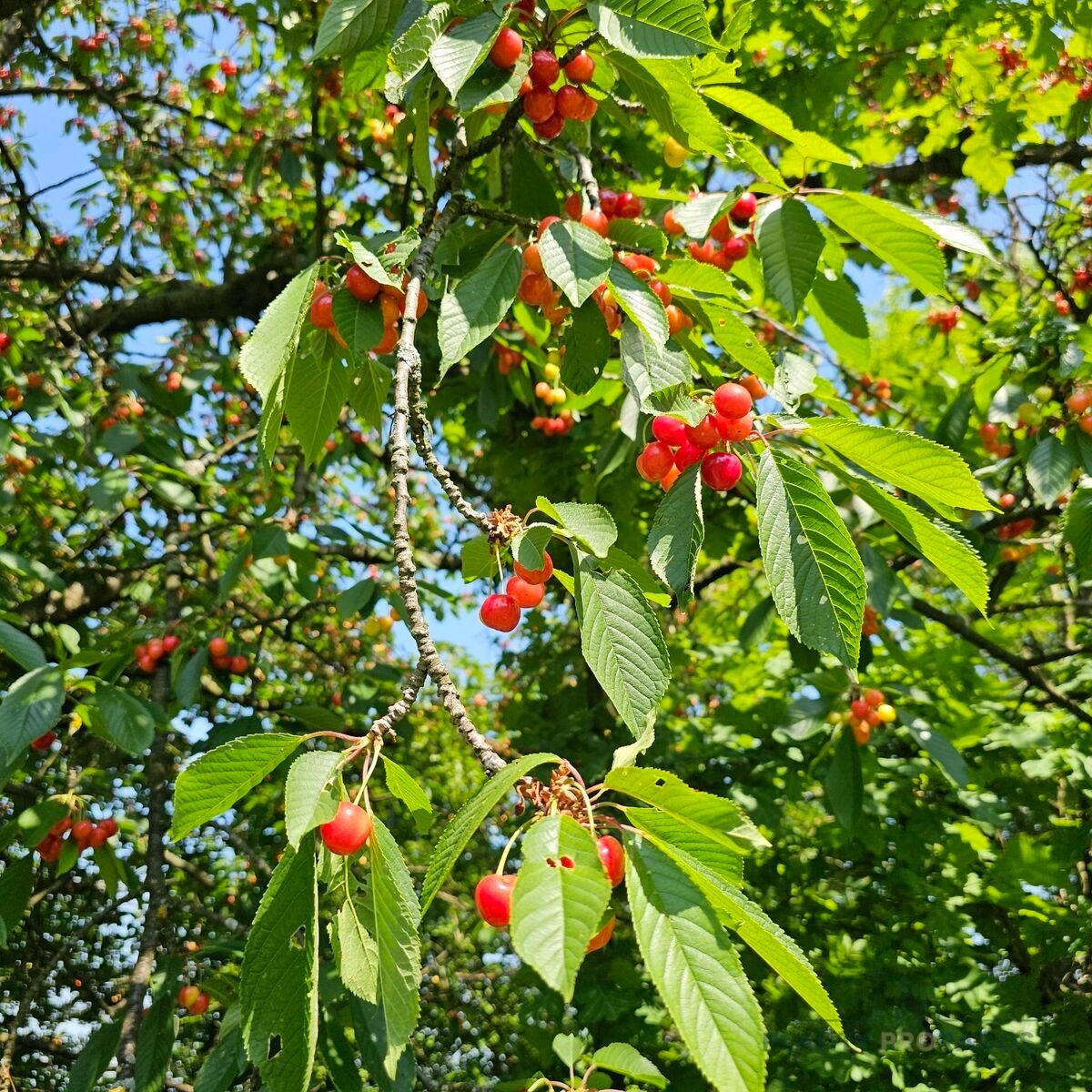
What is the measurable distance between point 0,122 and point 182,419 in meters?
2.51

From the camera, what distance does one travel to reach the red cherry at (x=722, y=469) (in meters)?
1.06

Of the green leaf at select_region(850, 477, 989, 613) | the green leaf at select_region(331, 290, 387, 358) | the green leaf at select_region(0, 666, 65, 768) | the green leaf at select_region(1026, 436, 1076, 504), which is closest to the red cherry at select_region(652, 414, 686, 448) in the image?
the green leaf at select_region(850, 477, 989, 613)

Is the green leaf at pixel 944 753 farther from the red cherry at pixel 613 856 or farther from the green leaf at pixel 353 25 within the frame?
the green leaf at pixel 353 25

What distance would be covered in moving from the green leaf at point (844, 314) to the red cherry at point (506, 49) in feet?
2.41

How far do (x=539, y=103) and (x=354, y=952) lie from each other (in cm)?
105

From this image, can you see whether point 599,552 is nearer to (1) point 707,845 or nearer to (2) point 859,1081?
(1) point 707,845

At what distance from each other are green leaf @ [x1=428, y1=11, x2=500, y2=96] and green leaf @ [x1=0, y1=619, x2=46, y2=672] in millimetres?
1638

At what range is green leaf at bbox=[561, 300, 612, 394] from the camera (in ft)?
4.13

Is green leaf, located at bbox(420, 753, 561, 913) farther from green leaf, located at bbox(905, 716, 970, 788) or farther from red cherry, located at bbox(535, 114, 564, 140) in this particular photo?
green leaf, located at bbox(905, 716, 970, 788)

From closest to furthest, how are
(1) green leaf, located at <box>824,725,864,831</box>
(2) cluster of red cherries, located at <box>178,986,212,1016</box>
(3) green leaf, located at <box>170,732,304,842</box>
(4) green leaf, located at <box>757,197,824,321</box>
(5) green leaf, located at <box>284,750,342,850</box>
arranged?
1. (5) green leaf, located at <box>284,750,342,850</box>
2. (3) green leaf, located at <box>170,732,304,842</box>
3. (4) green leaf, located at <box>757,197,824,321</box>
4. (1) green leaf, located at <box>824,725,864,831</box>
5. (2) cluster of red cherries, located at <box>178,986,212,1016</box>

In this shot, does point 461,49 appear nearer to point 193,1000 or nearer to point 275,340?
point 275,340

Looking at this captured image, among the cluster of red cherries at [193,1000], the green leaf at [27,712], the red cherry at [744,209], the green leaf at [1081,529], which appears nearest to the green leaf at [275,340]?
the red cherry at [744,209]

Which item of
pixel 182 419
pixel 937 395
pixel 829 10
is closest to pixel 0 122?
pixel 182 419

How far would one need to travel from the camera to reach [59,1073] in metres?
4.02
